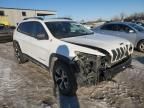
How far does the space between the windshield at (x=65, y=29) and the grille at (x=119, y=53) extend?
54.3 inches

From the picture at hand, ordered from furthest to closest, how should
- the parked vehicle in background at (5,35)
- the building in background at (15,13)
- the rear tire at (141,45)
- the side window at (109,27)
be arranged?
the building in background at (15,13) < the parked vehicle in background at (5,35) < the side window at (109,27) < the rear tire at (141,45)

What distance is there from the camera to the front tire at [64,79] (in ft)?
15.5

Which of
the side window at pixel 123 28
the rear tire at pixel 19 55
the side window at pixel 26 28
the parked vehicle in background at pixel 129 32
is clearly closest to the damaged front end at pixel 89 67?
the side window at pixel 26 28

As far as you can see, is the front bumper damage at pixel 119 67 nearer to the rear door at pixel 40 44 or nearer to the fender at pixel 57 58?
the fender at pixel 57 58

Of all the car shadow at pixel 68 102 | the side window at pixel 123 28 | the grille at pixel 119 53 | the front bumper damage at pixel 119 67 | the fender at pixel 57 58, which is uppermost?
the side window at pixel 123 28

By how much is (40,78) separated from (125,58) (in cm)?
268

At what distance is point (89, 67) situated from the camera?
15.1ft

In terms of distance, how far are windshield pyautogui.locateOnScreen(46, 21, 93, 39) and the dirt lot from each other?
4.84 feet

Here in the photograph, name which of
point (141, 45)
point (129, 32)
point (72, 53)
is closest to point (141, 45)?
point (141, 45)

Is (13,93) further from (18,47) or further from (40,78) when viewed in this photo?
(18,47)

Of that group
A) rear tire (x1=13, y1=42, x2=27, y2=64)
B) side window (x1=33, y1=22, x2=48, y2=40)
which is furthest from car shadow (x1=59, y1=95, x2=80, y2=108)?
rear tire (x1=13, y1=42, x2=27, y2=64)

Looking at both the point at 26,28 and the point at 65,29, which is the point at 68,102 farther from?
the point at 26,28

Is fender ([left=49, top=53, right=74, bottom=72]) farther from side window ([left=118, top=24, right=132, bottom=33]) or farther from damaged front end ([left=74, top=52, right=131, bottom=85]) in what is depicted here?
side window ([left=118, top=24, right=132, bottom=33])

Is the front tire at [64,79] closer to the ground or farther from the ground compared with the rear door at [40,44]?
closer to the ground
